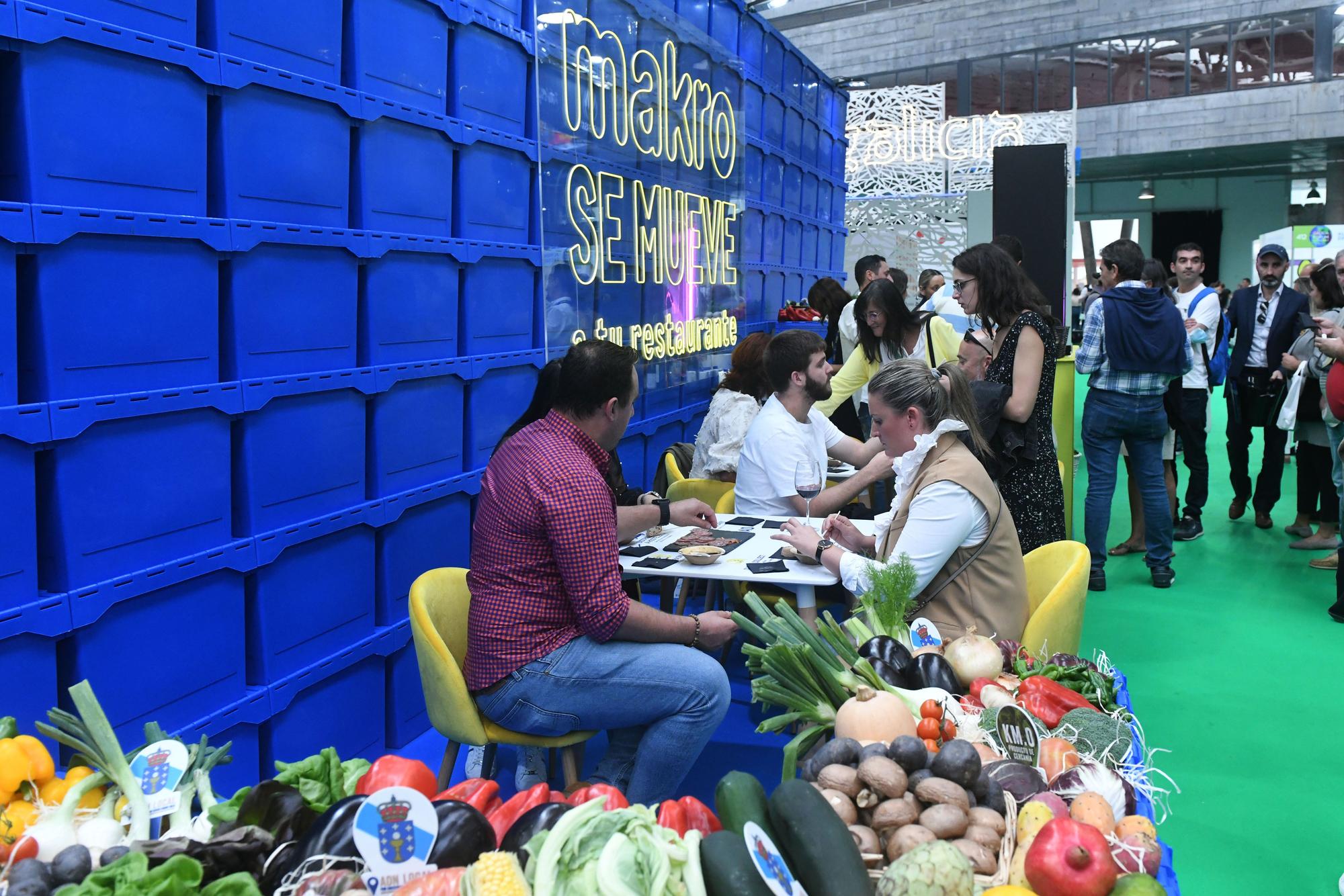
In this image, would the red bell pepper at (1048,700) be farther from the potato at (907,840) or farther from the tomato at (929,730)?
the potato at (907,840)

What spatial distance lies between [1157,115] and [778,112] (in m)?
16.0

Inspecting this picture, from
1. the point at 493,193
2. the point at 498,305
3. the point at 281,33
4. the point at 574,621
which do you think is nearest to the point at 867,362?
the point at 498,305

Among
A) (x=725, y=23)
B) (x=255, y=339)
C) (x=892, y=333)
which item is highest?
(x=725, y=23)

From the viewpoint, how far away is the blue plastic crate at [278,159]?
8.75 feet

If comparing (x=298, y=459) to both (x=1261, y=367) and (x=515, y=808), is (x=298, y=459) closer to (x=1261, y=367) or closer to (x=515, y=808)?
(x=515, y=808)

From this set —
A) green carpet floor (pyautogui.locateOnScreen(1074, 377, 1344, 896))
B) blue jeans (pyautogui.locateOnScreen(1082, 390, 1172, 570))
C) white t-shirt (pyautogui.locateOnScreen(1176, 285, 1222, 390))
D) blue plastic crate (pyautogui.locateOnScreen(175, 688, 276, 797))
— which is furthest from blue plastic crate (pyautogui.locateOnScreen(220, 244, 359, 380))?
white t-shirt (pyautogui.locateOnScreen(1176, 285, 1222, 390))

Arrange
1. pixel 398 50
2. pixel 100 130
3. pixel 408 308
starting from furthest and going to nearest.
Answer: pixel 408 308
pixel 398 50
pixel 100 130

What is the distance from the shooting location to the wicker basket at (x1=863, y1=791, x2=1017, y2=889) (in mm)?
1474

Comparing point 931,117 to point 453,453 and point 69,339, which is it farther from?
point 69,339

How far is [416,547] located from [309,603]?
56cm

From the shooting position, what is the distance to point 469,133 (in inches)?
146

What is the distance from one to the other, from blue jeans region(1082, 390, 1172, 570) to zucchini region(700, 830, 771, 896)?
449 cm

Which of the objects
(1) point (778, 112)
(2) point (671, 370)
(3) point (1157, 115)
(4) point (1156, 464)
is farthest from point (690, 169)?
(3) point (1157, 115)

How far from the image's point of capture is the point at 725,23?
6.19 m
